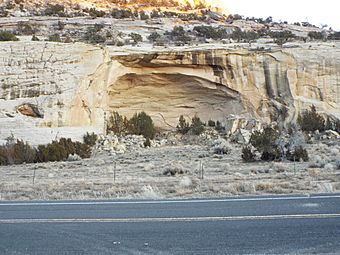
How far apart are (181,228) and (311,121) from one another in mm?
28026

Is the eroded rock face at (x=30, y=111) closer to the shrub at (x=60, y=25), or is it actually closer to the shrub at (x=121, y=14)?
the shrub at (x=60, y=25)

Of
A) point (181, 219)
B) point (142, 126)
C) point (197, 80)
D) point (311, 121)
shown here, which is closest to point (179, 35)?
point (197, 80)

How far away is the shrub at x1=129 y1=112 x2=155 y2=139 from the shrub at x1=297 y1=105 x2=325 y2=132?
35.0ft

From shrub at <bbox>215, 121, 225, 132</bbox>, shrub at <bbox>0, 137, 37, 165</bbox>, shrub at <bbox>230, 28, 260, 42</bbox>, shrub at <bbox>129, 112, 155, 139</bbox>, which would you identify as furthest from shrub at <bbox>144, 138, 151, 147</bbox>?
shrub at <bbox>230, 28, 260, 42</bbox>

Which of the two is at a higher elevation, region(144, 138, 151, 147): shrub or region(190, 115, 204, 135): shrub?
region(190, 115, 204, 135): shrub

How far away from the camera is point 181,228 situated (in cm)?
527

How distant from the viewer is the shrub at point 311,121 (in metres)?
31.4

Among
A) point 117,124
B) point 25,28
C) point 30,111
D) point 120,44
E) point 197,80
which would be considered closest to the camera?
point 30,111


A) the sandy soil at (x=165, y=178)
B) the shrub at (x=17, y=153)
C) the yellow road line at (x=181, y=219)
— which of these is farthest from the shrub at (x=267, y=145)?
the yellow road line at (x=181, y=219)

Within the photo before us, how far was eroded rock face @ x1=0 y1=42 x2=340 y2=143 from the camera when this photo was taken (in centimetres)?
2943

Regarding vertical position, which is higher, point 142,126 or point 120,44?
point 120,44

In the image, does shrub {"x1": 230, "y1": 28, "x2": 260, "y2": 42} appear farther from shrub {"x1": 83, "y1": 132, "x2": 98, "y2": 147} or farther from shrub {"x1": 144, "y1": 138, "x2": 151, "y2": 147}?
shrub {"x1": 83, "y1": 132, "x2": 98, "y2": 147}

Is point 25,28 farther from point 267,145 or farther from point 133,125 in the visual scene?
point 267,145

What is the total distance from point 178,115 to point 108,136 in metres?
8.39
